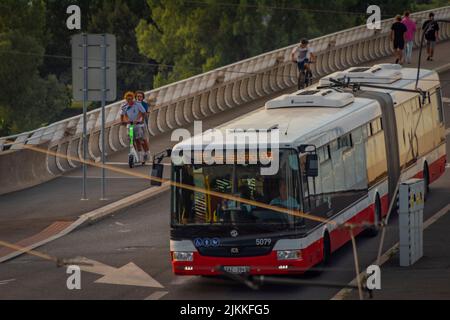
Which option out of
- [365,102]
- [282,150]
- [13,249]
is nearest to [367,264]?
[282,150]

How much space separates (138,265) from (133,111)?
11.4 meters

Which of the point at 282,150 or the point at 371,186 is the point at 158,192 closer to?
the point at 371,186

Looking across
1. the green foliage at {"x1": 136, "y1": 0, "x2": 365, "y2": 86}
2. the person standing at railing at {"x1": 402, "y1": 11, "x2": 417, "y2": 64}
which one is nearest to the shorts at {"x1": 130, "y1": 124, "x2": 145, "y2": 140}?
the person standing at railing at {"x1": 402, "y1": 11, "x2": 417, "y2": 64}

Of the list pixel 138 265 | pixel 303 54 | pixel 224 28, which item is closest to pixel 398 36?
pixel 303 54

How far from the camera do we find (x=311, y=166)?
2197cm

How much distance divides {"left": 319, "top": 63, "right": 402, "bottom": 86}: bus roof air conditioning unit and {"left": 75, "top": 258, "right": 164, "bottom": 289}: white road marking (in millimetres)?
7395

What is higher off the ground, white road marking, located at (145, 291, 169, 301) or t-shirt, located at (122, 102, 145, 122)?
t-shirt, located at (122, 102, 145, 122)

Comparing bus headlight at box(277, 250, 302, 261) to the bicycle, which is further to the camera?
the bicycle

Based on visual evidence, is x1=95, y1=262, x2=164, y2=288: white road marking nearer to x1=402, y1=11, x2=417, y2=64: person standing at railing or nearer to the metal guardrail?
the metal guardrail

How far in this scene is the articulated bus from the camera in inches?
845

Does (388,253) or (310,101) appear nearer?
(388,253)

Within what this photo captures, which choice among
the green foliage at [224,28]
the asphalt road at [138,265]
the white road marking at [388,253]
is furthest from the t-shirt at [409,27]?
the green foliage at [224,28]

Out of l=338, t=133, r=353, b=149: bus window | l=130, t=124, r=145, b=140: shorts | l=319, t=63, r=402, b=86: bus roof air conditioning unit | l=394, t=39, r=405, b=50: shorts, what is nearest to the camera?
l=338, t=133, r=353, b=149: bus window

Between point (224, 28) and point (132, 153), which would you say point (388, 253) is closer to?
point (132, 153)
